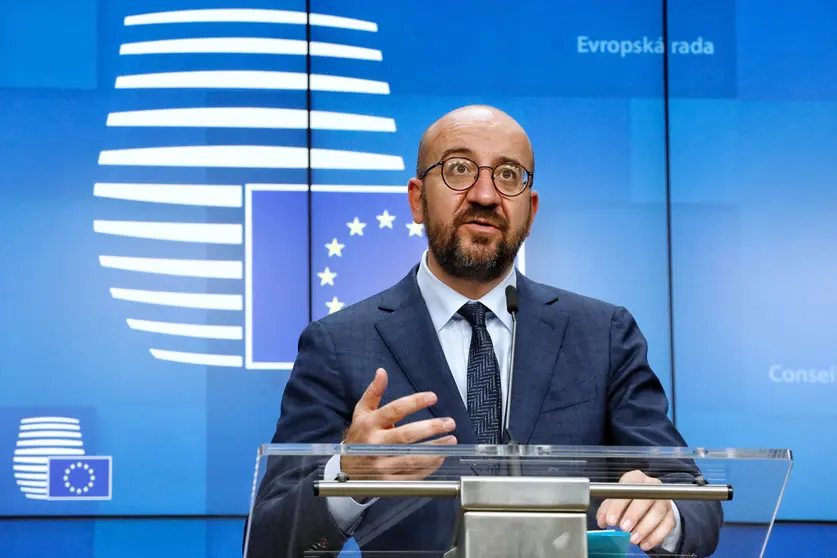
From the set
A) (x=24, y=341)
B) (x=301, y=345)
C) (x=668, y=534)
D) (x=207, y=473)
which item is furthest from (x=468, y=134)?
(x=24, y=341)

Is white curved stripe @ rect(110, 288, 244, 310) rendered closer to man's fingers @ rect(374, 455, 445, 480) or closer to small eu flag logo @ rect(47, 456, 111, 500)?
small eu flag logo @ rect(47, 456, 111, 500)

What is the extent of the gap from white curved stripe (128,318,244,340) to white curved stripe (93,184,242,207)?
47cm

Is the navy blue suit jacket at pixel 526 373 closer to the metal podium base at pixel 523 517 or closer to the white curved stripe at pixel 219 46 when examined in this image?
the metal podium base at pixel 523 517

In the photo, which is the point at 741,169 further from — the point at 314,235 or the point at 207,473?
the point at 207,473

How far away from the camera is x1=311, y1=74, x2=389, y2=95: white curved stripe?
3830 mm

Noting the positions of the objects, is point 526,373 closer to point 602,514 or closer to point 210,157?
point 602,514

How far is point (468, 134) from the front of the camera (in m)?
2.04

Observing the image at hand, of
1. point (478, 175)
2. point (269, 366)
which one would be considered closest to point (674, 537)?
point (478, 175)

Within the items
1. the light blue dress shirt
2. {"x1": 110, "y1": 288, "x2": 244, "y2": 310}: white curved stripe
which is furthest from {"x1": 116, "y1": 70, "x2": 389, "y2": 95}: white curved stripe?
the light blue dress shirt

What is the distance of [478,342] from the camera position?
1.96 meters

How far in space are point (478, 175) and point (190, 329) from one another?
2.01 m

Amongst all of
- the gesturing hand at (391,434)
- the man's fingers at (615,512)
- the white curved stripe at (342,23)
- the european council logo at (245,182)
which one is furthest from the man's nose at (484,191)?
the white curved stripe at (342,23)

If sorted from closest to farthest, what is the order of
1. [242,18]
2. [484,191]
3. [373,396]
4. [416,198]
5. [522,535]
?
[522,535], [373,396], [484,191], [416,198], [242,18]

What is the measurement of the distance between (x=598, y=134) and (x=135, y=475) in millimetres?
2250
